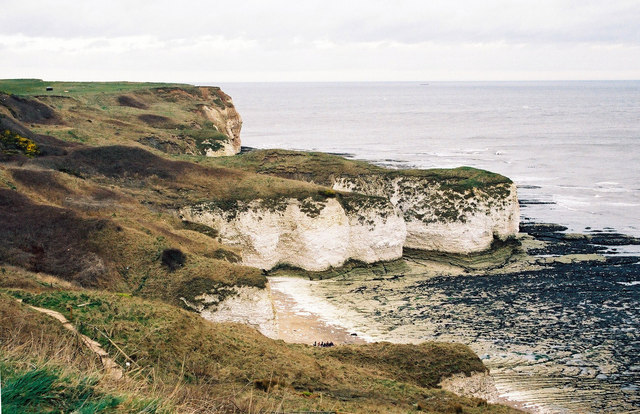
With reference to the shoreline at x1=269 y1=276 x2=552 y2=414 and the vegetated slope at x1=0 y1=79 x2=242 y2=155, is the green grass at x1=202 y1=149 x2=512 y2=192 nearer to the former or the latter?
the vegetated slope at x1=0 y1=79 x2=242 y2=155

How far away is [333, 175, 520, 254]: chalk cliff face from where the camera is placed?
165ft

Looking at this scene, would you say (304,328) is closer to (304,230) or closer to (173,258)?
(173,258)

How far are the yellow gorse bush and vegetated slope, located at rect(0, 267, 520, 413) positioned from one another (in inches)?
918

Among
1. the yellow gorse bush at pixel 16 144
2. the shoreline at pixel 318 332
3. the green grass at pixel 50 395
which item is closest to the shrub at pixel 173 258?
the shoreline at pixel 318 332

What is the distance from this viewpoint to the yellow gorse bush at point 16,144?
46944 mm

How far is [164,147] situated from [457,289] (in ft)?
115

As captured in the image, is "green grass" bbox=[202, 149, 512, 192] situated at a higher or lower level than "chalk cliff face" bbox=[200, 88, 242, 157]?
lower

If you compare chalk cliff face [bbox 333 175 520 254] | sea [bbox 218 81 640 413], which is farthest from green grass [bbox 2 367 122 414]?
chalk cliff face [bbox 333 175 520 254]

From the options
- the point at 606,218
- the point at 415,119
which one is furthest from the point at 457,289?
the point at 415,119

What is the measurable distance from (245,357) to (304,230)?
78.4ft

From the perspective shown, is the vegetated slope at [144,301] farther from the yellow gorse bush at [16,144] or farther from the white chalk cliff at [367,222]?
the white chalk cliff at [367,222]

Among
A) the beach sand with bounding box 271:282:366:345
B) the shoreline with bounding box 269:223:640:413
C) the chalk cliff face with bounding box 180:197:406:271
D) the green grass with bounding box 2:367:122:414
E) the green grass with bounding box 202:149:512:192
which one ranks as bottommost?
the beach sand with bounding box 271:282:366:345

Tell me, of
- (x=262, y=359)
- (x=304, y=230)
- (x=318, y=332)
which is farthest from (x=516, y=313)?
(x=262, y=359)

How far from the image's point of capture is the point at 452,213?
50.7m
